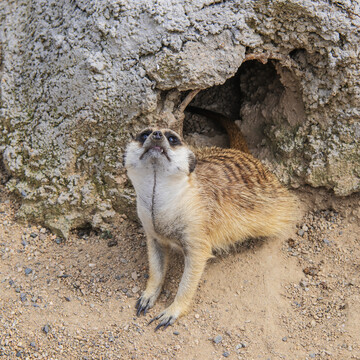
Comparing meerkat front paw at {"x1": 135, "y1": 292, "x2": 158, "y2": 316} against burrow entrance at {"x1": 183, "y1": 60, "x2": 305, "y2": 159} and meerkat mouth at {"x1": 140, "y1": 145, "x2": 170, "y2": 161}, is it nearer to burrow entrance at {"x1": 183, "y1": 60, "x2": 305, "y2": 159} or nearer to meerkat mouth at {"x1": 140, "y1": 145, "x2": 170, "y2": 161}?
meerkat mouth at {"x1": 140, "y1": 145, "x2": 170, "y2": 161}

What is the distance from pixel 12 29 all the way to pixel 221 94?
130 centimetres

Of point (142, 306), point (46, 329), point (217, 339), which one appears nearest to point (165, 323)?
point (142, 306)

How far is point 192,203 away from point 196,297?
491mm

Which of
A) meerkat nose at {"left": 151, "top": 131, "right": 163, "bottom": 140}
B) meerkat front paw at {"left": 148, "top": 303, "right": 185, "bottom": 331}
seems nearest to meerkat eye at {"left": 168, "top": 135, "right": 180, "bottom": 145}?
meerkat nose at {"left": 151, "top": 131, "right": 163, "bottom": 140}

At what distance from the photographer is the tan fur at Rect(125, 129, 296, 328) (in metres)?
1.89

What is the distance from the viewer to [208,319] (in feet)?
6.92

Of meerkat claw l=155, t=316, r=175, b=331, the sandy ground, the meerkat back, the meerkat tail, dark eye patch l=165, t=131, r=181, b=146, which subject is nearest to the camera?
dark eye patch l=165, t=131, r=181, b=146

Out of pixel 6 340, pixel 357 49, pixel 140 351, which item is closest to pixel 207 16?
pixel 357 49

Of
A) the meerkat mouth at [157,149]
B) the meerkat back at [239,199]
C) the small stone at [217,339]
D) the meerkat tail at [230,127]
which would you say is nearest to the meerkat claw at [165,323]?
the small stone at [217,339]

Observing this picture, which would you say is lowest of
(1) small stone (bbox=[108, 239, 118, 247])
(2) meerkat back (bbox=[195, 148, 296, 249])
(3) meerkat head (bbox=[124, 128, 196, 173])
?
(1) small stone (bbox=[108, 239, 118, 247])

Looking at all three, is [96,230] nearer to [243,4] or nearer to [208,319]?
[208,319]

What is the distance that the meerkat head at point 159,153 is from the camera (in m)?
1.79

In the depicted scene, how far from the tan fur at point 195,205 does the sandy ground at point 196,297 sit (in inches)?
4.3

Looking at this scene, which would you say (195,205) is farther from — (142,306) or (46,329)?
(46,329)
